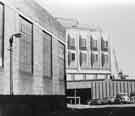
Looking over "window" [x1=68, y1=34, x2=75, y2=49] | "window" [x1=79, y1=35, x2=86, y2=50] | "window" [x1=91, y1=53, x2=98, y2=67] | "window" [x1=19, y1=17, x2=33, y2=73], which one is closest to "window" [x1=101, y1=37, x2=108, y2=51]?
"window" [x1=91, y1=53, x2=98, y2=67]

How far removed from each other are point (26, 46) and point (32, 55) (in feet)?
5.99

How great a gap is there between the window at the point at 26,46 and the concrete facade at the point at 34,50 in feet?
1.69

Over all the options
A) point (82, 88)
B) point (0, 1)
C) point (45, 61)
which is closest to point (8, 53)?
point (0, 1)

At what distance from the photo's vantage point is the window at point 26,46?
3059cm

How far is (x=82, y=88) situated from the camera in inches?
3073

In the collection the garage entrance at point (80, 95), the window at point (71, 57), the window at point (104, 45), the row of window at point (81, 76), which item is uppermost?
the window at point (104, 45)

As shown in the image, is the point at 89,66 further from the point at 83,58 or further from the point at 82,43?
the point at 82,43

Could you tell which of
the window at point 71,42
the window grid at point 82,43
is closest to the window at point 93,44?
the window grid at point 82,43

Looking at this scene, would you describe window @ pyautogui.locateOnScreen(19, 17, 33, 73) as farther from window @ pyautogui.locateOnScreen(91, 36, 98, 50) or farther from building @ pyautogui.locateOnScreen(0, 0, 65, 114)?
window @ pyautogui.locateOnScreen(91, 36, 98, 50)

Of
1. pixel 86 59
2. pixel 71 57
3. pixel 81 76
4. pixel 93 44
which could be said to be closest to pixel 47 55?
pixel 71 57

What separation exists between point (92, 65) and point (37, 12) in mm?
53213

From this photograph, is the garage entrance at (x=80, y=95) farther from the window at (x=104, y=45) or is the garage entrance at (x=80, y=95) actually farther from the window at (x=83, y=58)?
the window at (x=104, y=45)

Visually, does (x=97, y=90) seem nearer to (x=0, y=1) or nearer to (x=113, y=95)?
(x=113, y=95)

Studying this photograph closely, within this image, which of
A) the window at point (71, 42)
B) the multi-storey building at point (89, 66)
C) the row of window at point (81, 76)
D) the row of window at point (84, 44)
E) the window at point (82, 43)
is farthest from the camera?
the window at point (82, 43)
